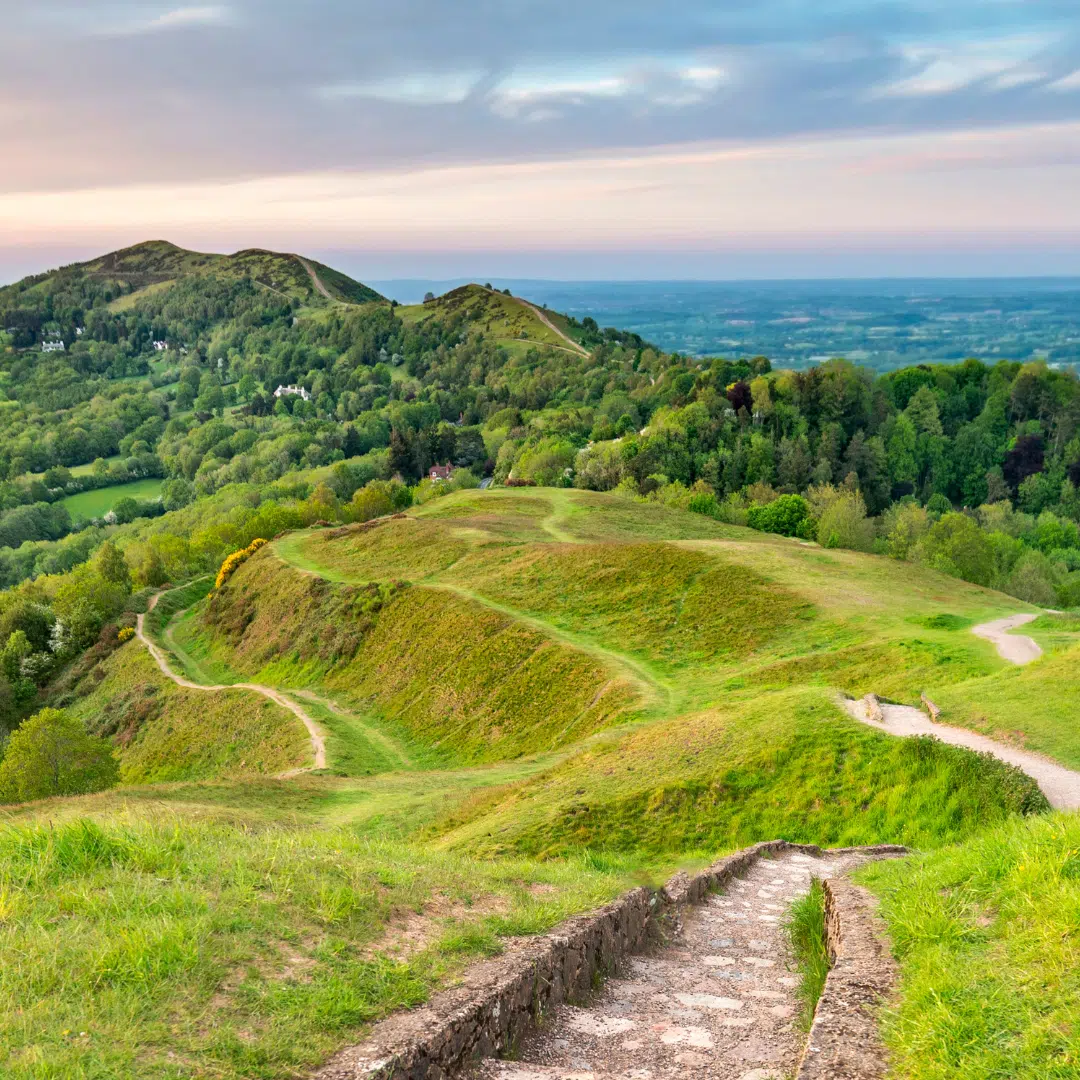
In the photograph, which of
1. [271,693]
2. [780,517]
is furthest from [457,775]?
[780,517]

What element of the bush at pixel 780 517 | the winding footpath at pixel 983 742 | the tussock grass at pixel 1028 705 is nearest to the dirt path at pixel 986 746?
the winding footpath at pixel 983 742

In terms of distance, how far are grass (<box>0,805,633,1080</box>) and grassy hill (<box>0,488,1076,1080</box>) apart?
0.03 m

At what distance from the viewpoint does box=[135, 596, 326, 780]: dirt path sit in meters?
38.1

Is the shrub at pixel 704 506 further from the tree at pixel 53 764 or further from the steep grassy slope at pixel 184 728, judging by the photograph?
the tree at pixel 53 764

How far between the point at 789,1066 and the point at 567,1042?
6.49ft

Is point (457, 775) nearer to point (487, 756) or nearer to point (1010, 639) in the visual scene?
point (487, 756)

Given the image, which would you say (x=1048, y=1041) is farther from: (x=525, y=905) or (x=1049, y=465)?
(x=1049, y=465)

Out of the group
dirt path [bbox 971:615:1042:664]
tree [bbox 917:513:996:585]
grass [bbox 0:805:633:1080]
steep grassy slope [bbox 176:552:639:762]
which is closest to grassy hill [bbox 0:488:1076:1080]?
grass [bbox 0:805:633:1080]

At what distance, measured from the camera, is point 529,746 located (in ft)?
120

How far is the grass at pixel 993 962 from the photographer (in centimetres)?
658

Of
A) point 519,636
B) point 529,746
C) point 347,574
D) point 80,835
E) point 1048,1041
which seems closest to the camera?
point 1048,1041

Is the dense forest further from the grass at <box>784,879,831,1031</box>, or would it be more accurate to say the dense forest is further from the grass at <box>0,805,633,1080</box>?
the grass at <box>784,879,831,1031</box>

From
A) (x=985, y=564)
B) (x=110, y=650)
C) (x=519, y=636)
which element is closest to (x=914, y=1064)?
(x=519, y=636)

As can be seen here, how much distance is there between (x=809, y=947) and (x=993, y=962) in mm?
3390
